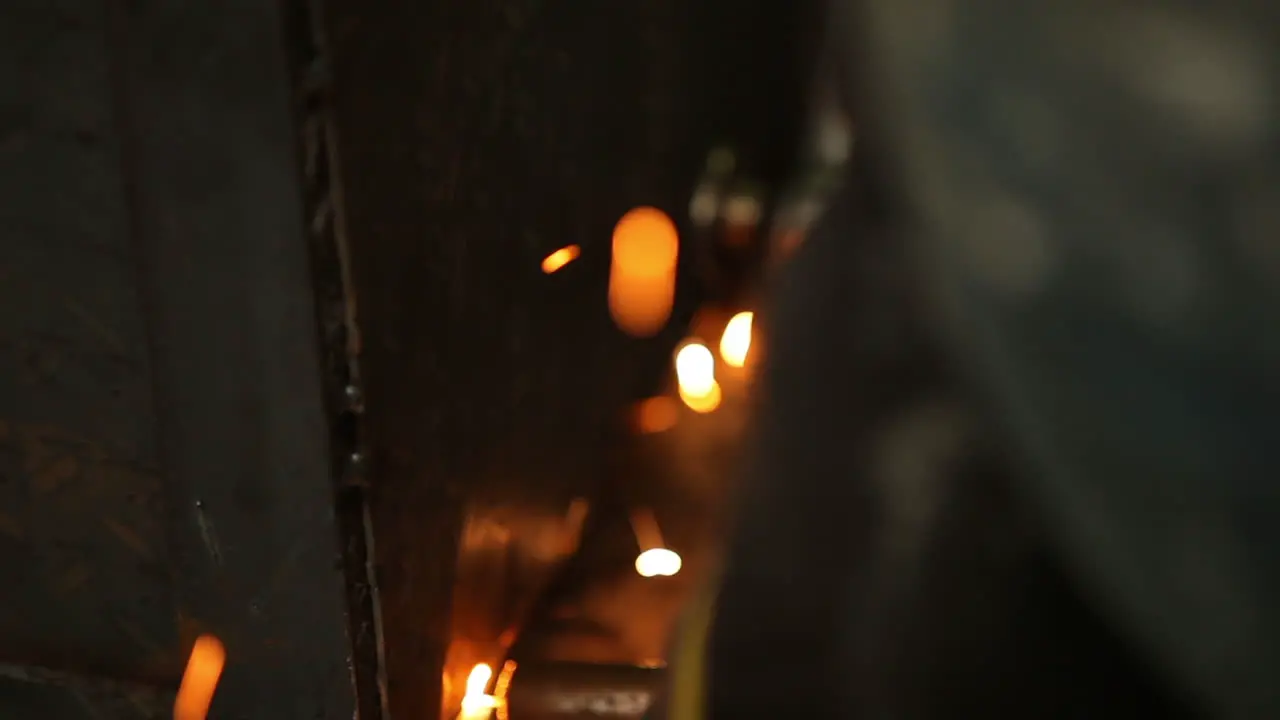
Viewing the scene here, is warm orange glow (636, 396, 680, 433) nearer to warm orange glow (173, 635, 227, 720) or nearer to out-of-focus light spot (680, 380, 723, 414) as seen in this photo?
out-of-focus light spot (680, 380, 723, 414)

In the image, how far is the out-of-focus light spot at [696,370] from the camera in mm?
1233

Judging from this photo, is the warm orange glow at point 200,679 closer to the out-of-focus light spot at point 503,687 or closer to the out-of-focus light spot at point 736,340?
the out-of-focus light spot at point 503,687

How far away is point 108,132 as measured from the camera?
1.69ft

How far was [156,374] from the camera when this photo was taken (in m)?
0.59

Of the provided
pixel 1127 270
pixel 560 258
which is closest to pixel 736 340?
pixel 560 258

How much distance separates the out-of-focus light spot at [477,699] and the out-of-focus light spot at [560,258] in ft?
1.20

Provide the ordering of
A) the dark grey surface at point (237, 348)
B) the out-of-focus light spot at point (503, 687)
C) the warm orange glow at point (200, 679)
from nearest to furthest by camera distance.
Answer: the dark grey surface at point (237, 348), the warm orange glow at point (200, 679), the out-of-focus light spot at point (503, 687)

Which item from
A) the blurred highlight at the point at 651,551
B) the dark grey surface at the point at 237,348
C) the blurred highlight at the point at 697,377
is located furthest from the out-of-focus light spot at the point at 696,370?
the dark grey surface at the point at 237,348

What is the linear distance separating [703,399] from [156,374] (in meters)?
0.74

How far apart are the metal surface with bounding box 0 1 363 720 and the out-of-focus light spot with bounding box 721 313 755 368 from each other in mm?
618

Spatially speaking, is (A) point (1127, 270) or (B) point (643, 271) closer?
(A) point (1127, 270)

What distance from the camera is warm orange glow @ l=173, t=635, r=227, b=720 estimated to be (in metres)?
0.69

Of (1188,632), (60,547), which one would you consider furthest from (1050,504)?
(60,547)

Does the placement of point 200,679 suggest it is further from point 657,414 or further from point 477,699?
point 657,414
